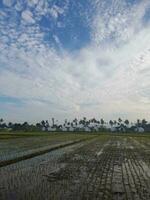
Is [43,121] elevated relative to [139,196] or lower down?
elevated

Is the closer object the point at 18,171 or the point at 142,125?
the point at 18,171

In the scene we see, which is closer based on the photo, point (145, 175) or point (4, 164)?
point (145, 175)

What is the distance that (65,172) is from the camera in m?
11.7

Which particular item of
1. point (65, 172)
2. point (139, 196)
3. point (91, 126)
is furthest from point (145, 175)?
point (91, 126)

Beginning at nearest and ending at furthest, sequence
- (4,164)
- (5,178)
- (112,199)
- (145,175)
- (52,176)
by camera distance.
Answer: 1. (112,199)
2. (5,178)
3. (52,176)
4. (145,175)
5. (4,164)

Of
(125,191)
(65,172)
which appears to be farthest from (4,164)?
(125,191)

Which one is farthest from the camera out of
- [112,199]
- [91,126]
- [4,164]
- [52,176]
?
[91,126]

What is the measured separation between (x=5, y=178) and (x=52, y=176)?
1.56 metres

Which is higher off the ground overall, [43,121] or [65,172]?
[43,121]

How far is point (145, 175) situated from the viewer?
452 inches

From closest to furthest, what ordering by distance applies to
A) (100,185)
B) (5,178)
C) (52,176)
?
1. (100,185)
2. (5,178)
3. (52,176)

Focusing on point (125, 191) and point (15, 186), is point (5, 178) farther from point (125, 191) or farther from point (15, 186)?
point (125, 191)

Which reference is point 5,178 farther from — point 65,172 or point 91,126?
point 91,126

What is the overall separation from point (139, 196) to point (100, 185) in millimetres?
1598
